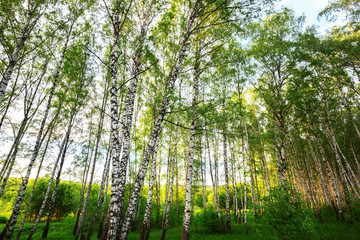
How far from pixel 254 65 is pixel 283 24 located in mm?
4223

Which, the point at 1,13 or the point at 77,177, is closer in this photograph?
the point at 1,13

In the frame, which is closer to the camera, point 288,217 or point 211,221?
point 288,217

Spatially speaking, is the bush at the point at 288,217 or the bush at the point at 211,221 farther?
the bush at the point at 211,221

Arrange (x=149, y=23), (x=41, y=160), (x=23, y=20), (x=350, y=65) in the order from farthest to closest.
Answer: (x=41, y=160) → (x=350, y=65) → (x=149, y=23) → (x=23, y=20)

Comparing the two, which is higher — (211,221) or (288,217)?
(288,217)

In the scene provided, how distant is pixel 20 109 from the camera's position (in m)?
11.6

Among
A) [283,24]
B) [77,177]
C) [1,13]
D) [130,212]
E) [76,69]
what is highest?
[283,24]

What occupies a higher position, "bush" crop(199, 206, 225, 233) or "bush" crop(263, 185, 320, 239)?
"bush" crop(263, 185, 320, 239)

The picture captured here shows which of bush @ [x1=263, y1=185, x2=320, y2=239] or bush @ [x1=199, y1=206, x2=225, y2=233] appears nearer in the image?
bush @ [x1=263, y1=185, x2=320, y2=239]

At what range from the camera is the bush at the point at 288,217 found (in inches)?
216

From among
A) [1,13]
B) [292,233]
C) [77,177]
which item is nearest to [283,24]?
[292,233]

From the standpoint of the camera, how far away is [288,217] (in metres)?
5.91

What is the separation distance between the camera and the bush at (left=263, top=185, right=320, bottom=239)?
549cm

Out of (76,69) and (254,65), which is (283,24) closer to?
(254,65)
